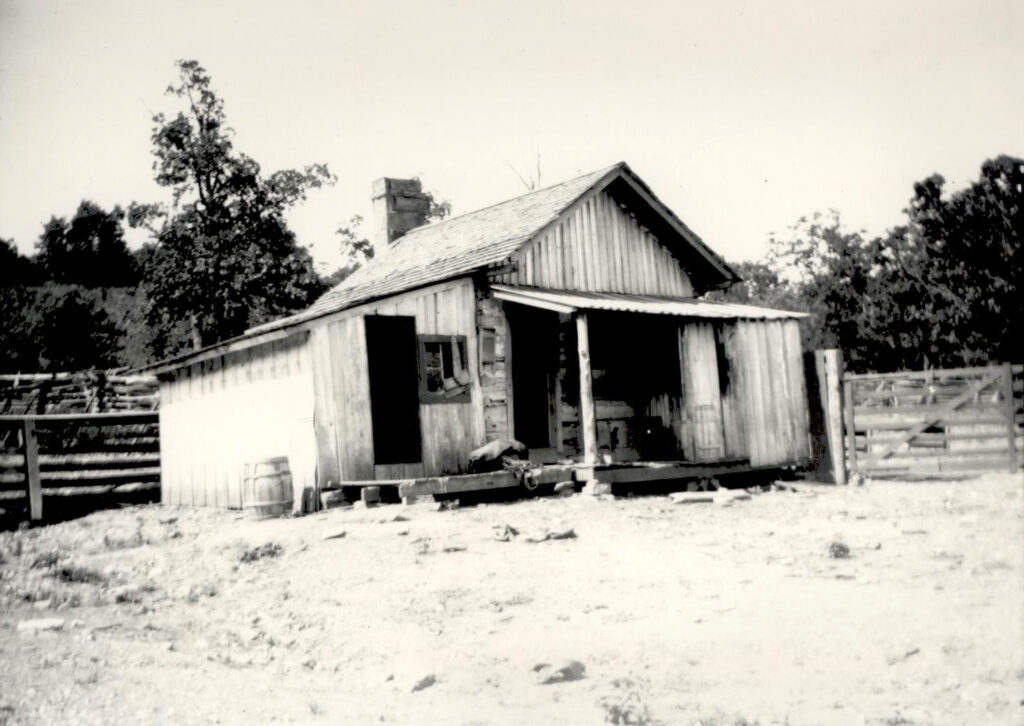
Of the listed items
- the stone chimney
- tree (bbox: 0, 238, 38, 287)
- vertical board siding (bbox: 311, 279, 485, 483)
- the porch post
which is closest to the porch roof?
the porch post

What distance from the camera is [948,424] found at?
1438cm

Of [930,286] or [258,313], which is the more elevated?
[258,313]

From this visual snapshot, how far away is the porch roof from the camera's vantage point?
47.1 ft

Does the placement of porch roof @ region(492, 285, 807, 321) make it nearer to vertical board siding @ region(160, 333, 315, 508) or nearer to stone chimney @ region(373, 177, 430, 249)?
vertical board siding @ region(160, 333, 315, 508)

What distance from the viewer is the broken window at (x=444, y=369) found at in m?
14.4

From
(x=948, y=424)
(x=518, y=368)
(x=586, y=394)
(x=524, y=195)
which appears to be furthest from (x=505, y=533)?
(x=524, y=195)

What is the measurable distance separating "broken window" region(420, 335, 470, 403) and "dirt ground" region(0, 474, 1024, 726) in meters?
3.63

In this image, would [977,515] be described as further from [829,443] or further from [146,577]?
[146,577]

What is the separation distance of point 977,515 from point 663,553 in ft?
12.0

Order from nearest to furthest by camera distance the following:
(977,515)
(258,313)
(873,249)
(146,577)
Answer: (146,577)
(977,515)
(873,249)
(258,313)

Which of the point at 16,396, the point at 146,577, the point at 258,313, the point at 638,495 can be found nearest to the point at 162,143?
the point at 258,313

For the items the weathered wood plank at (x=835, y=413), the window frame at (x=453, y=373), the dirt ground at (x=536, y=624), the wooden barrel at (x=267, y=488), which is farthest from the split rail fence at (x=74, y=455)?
the weathered wood plank at (x=835, y=413)

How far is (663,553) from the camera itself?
9.04 meters

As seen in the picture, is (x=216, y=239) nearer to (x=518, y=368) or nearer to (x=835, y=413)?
(x=518, y=368)
